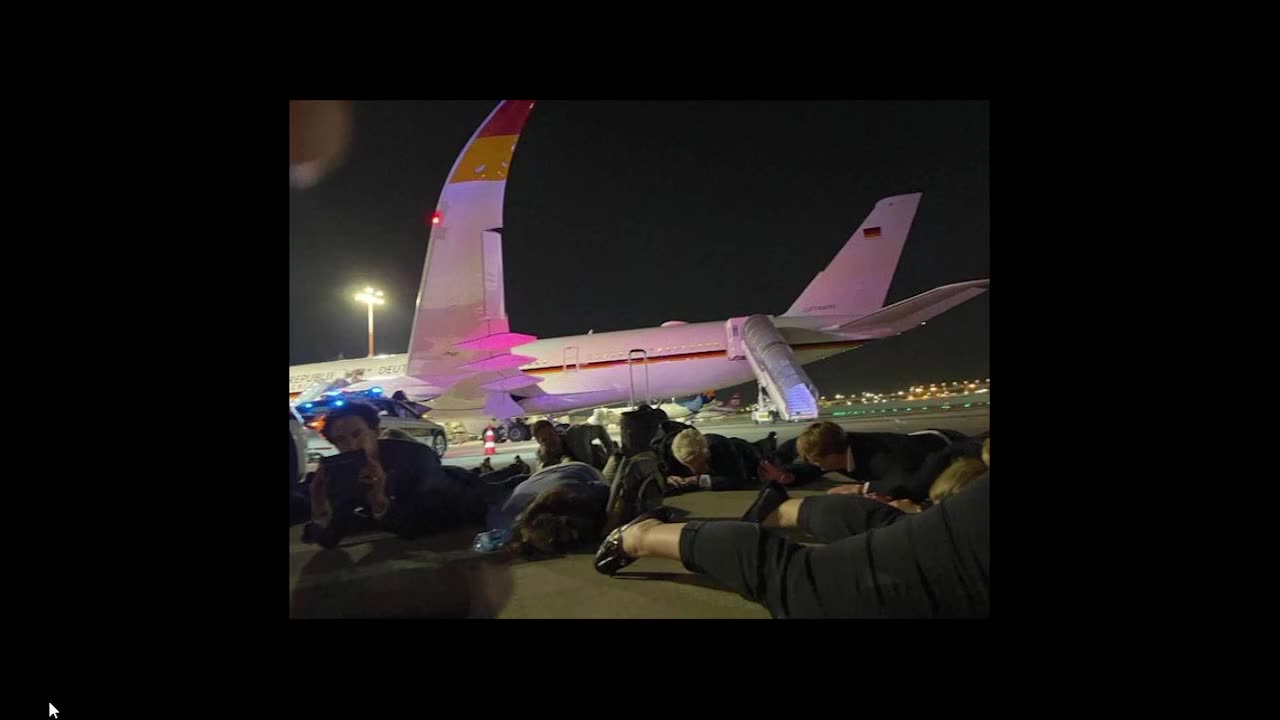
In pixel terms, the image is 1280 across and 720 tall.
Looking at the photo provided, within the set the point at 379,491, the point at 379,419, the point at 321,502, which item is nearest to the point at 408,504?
the point at 379,491

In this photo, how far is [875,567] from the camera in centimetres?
143

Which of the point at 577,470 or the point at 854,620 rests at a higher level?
the point at 577,470

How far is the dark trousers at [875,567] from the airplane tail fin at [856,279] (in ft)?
16.2

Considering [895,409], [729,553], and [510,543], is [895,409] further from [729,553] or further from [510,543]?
[510,543]

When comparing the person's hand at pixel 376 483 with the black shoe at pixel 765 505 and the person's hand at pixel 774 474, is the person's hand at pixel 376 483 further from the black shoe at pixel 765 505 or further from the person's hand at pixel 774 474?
the person's hand at pixel 774 474

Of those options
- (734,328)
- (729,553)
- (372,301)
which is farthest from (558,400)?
(729,553)

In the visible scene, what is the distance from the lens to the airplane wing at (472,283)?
2916mm

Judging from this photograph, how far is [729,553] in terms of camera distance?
156cm

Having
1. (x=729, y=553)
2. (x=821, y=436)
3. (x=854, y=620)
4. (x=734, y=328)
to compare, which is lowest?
(x=854, y=620)

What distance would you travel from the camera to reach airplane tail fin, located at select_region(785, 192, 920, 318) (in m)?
5.95

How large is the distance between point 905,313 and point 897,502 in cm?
345

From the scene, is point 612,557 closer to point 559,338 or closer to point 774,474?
point 774,474

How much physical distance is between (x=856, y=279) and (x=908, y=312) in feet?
6.15

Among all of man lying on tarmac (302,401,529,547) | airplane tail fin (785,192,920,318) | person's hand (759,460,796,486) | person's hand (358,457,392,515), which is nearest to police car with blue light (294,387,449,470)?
man lying on tarmac (302,401,529,547)
